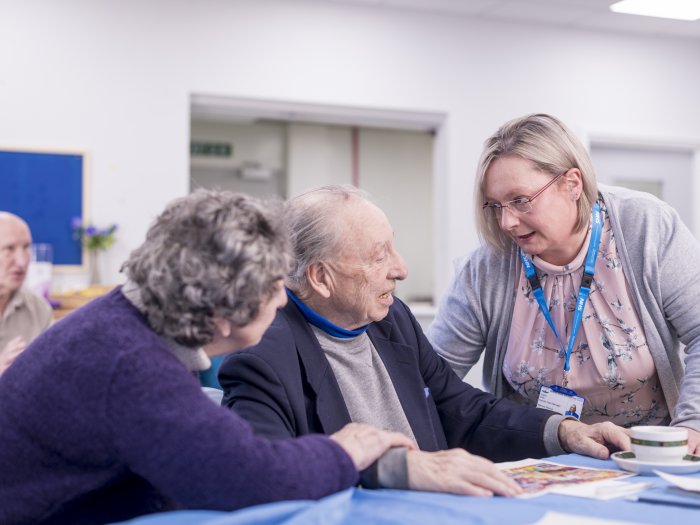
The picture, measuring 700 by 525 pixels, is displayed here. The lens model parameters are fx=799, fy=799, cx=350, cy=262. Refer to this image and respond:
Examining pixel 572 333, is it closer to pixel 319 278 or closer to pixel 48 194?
pixel 319 278

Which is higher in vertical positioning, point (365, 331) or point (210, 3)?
point (210, 3)

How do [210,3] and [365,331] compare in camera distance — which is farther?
[210,3]

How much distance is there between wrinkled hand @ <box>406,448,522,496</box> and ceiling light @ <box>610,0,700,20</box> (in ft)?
15.2

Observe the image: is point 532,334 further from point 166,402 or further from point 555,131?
point 166,402

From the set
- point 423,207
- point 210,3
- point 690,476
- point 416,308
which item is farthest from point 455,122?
point 690,476

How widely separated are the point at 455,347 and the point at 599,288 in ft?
1.39

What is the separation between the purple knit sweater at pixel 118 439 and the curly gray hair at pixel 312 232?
1.92 feet

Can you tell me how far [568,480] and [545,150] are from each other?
0.86m

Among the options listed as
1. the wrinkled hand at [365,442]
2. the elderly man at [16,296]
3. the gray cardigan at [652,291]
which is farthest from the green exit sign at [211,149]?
the wrinkled hand at [365,442]

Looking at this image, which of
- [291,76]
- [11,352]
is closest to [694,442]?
[11,352]

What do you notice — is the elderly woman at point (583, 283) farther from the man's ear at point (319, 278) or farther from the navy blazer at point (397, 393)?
the man's ear at point (319, 278)

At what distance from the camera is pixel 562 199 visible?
1.96 m

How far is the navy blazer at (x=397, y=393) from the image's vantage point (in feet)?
4.86

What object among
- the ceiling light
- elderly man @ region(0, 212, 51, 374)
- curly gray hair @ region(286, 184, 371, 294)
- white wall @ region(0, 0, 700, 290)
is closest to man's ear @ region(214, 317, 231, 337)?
curly gray hair @ region(286, 184, 371, 294)
